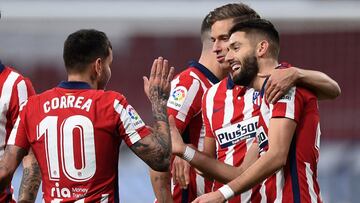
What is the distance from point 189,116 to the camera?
19.3 feet

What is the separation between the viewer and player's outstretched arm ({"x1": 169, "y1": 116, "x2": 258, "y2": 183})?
5.23 meters

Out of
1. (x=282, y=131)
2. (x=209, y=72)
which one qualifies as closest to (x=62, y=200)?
(x=282, y=131)

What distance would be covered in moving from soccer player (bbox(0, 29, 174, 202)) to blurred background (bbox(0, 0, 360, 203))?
8240 mm

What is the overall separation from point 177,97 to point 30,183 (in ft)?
3.76

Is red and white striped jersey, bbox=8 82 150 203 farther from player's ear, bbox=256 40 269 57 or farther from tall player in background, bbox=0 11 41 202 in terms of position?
player's ear, bbox=256 40 269 57

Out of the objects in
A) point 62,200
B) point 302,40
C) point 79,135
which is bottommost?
point 302,40

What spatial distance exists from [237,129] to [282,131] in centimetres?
60

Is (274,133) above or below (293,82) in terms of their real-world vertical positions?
below

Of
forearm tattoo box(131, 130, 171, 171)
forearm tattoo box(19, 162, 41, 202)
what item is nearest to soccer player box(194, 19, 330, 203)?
forearm tattoo box(131, 130, 171, 171)

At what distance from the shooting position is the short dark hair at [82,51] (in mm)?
4930

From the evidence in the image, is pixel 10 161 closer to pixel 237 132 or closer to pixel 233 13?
pixel 237 132

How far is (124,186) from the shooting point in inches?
429

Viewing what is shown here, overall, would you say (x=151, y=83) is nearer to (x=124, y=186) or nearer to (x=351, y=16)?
(x=124, y=186)

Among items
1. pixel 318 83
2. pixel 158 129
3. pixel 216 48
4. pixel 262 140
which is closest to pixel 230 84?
pixel 216 48
